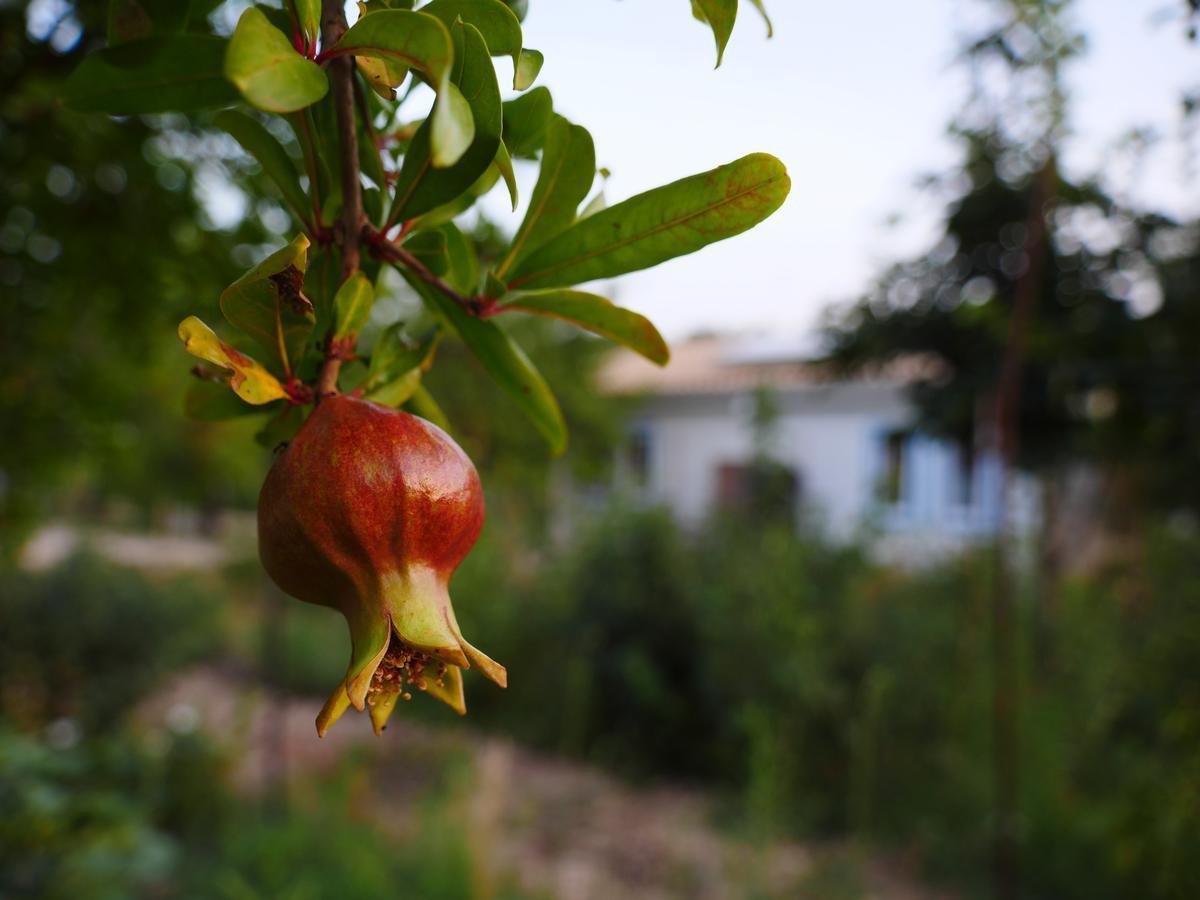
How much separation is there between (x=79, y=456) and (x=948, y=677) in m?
3.35

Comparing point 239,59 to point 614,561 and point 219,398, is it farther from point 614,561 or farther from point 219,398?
point 614,561

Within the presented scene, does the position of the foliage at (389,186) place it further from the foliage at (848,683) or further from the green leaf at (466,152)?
the foliage at (848,683)

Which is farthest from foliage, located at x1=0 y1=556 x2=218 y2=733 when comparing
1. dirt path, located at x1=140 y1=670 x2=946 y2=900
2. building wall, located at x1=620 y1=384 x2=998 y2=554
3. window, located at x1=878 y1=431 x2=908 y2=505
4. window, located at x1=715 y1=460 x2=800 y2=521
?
window, located at x1=878 y1=431 x2=908 y2=505

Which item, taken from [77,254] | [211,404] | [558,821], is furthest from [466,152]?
[558,821]

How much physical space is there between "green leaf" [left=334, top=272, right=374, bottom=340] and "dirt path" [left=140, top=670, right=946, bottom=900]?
245 centimetres

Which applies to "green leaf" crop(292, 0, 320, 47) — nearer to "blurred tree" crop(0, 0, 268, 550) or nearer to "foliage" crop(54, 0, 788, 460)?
"foliage" crop(54, 0, 788, 460)

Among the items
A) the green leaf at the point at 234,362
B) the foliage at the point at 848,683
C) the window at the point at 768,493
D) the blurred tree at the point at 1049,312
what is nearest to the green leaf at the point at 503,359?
the green leaf at the point at 234,362

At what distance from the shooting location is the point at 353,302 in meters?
0.44

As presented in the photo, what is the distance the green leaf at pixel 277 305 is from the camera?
0.38m

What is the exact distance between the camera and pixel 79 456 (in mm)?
2211

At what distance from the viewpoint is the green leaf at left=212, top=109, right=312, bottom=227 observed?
46cm

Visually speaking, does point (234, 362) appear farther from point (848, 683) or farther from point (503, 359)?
point (848, 683)

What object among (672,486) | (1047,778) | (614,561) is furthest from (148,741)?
(672,486)

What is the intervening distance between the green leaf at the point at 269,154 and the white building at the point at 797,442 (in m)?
6.88
